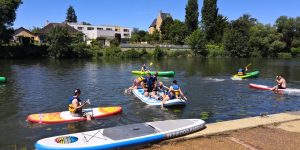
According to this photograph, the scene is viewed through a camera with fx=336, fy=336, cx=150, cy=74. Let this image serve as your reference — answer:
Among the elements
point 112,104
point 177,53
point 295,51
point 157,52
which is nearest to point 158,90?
point 112,104

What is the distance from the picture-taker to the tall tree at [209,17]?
3856 inches

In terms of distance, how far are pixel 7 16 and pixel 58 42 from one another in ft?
35.2

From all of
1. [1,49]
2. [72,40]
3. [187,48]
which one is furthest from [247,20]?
[1,49]

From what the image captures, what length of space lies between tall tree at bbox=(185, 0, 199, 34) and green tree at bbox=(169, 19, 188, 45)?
8.38ft

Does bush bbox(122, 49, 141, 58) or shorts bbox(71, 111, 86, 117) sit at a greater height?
bush bbox(122, 49, 141, 58)

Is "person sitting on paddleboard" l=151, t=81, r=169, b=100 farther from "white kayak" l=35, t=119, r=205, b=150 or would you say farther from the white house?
the white house

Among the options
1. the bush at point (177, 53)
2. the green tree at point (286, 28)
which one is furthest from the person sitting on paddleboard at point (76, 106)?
the green tree at point (286, 28)

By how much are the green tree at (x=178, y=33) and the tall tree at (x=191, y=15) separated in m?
2.55

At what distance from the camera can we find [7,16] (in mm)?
63219

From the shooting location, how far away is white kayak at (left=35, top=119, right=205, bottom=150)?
9984mm

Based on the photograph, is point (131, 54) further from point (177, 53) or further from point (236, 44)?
point (236, 44)

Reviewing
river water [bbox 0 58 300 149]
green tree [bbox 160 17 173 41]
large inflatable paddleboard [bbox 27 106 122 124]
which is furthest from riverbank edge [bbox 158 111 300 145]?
green tree [bbox 160 17 173 41]

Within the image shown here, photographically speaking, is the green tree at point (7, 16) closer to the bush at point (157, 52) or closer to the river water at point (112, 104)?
the bush at point (157, 52)

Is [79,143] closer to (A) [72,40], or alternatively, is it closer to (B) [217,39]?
(A) [72,40]
